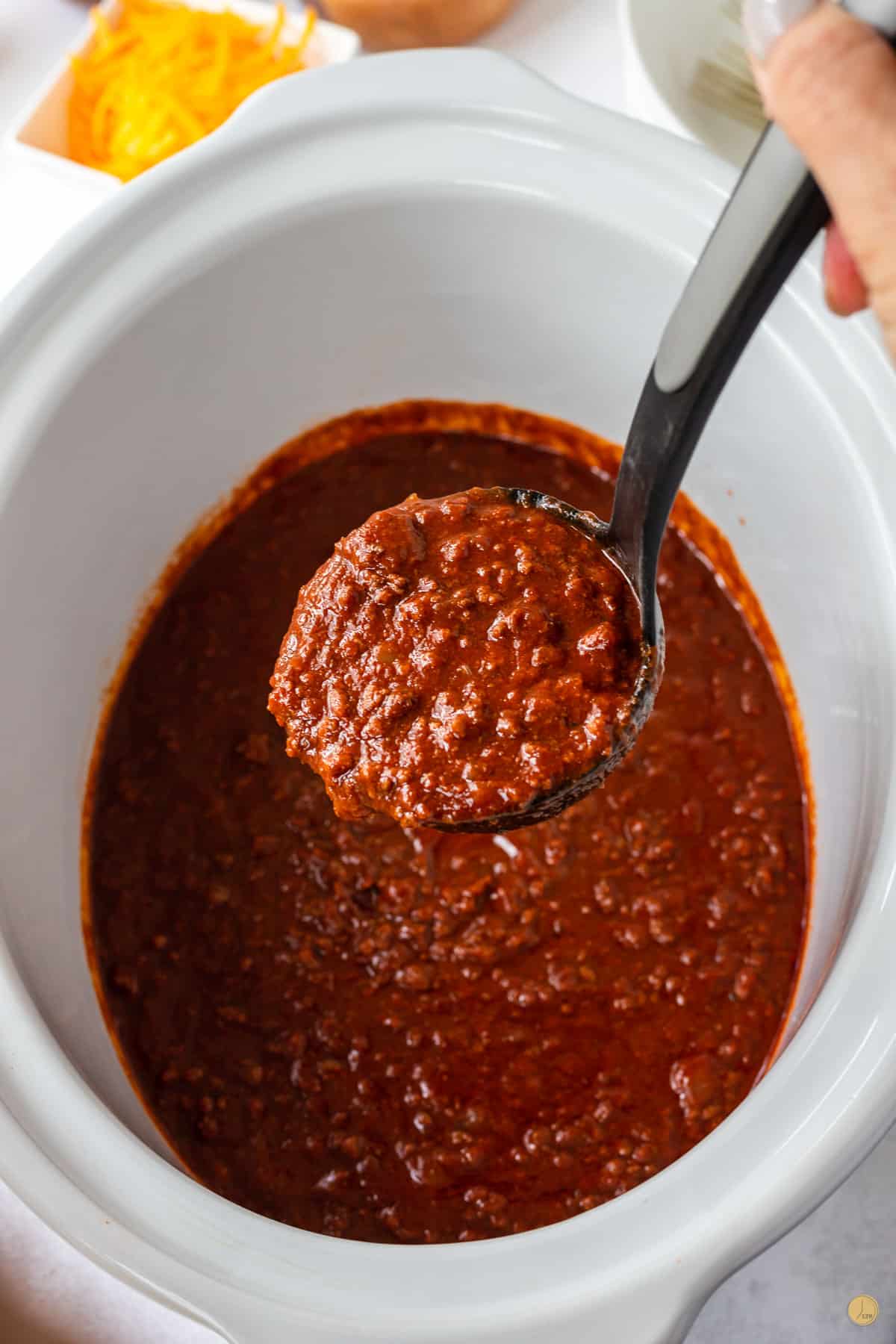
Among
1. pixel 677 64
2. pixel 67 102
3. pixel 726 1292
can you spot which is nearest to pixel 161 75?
pixel 67 102

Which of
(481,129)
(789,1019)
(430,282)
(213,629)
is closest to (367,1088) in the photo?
(789,1019)

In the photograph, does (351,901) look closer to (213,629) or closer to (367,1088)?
(367,1088)

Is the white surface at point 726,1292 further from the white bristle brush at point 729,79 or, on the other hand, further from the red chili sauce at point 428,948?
the white bristle brush at point 729,79

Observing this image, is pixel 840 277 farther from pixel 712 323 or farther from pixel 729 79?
pixel 729 79

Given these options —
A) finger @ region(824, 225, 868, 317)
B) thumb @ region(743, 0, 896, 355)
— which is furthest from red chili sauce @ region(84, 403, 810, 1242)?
thumb @ region(743, 0, 896, 355)

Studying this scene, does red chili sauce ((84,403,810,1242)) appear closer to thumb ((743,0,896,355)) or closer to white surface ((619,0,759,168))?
white surface ((619,0,759,168))
